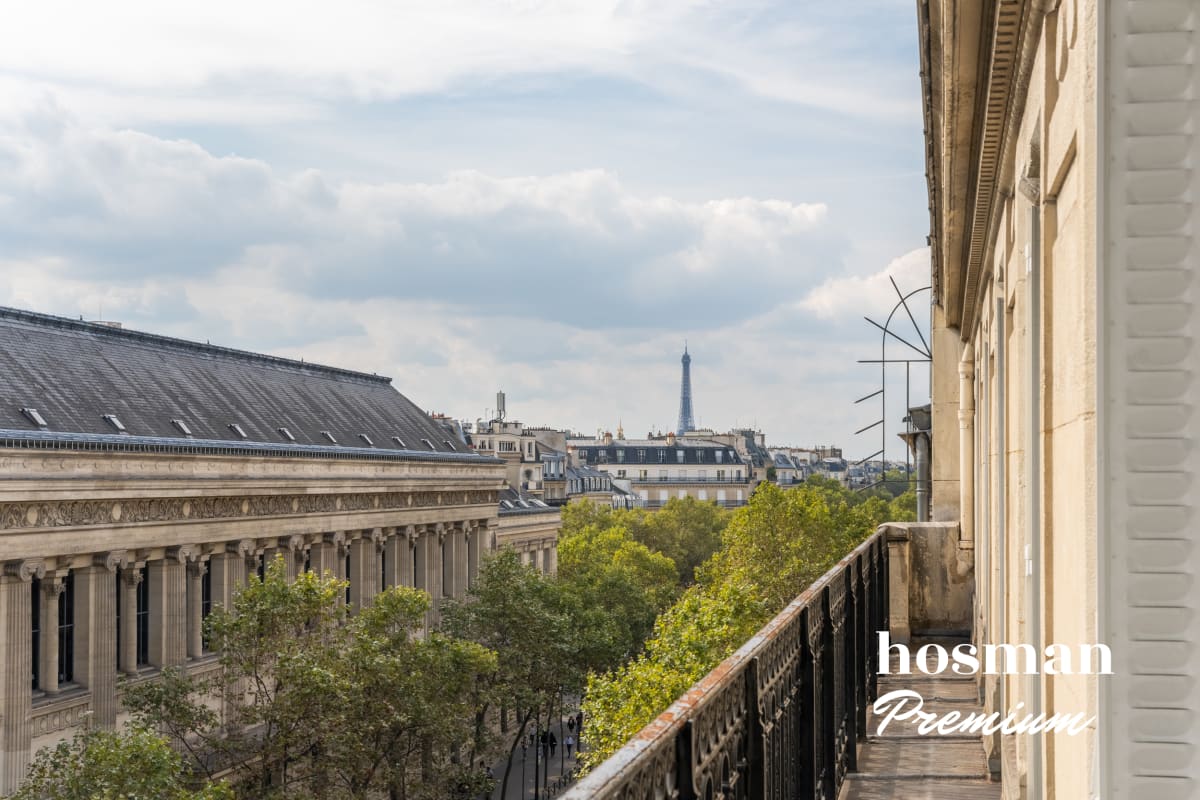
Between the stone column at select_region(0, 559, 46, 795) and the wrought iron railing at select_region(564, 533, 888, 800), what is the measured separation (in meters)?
28.8

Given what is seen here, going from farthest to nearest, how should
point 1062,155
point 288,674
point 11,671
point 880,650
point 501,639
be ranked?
point 501,639
point 11,671
point 288,674
point 880,650
point 1062,155

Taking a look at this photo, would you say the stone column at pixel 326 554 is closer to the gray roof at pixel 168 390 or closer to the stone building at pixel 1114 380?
the gray roof at pixel 168 390

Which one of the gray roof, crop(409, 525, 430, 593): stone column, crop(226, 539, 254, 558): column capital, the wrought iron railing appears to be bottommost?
crop(409, 525, 430, 593): stone column

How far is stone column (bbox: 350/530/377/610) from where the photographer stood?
5841cm

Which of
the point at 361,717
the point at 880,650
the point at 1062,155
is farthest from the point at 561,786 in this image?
the point at 1062,155

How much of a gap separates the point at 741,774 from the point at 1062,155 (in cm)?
243

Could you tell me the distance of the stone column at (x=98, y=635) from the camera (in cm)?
3778

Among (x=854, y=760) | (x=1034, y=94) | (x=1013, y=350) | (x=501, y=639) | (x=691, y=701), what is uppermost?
(x=1034, y=94)

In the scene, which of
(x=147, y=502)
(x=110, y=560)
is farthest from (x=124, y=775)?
(x=147, y=502)

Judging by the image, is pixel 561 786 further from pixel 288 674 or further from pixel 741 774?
pixel 741 774

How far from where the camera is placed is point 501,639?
152 ft

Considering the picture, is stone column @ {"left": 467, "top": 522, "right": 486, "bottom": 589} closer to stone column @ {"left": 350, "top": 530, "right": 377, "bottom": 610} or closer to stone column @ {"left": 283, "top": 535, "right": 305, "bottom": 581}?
stone column @ {"left": 350, "top": 530, "right": 377, "bottom": 610}

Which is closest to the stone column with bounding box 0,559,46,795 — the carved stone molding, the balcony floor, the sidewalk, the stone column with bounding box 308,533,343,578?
the carved stone molding

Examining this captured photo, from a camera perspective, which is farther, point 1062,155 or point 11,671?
point 11,671
